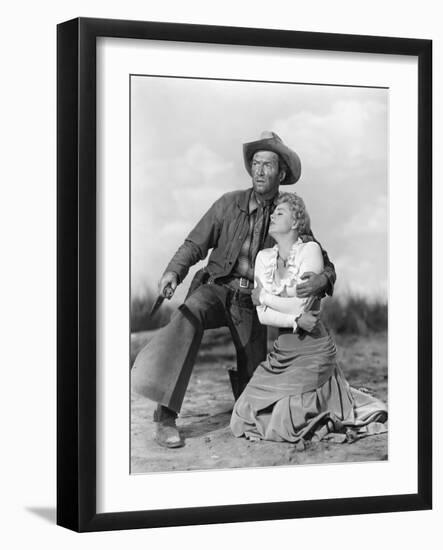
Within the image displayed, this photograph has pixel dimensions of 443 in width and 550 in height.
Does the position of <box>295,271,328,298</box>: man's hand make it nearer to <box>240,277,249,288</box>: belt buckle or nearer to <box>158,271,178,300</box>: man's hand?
<box>240,277,249,288</box>: belt buckle

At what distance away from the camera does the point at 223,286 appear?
632cm

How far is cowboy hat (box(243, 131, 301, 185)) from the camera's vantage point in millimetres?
6324

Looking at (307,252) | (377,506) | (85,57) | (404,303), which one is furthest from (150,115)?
(377,506)

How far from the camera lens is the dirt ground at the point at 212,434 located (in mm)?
6160

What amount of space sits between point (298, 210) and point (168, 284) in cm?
67

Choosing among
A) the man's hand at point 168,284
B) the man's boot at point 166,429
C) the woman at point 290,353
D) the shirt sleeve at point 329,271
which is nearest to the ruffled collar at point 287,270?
the woman at point 290,353

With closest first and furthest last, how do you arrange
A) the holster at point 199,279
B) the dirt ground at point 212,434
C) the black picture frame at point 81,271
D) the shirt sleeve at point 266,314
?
the black picture frame at point 81,271
the dirt ground at point 212,434
the holster at point 199,279
the shirt sleeve at point 266,314

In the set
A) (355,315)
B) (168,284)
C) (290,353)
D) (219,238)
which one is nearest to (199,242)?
(219,238)

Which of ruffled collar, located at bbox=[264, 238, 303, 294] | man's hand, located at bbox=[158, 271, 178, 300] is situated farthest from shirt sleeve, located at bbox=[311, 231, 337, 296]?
man's hand, located at bbox=[158, 271, 178, 300]

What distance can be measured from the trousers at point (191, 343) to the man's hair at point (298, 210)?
38 cm

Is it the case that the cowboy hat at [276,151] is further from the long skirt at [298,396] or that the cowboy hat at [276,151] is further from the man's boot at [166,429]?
the man's boot at [166,429]

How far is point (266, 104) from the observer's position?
6340 mm

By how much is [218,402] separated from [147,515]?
1.85ft

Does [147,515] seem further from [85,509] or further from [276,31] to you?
[276,31]
